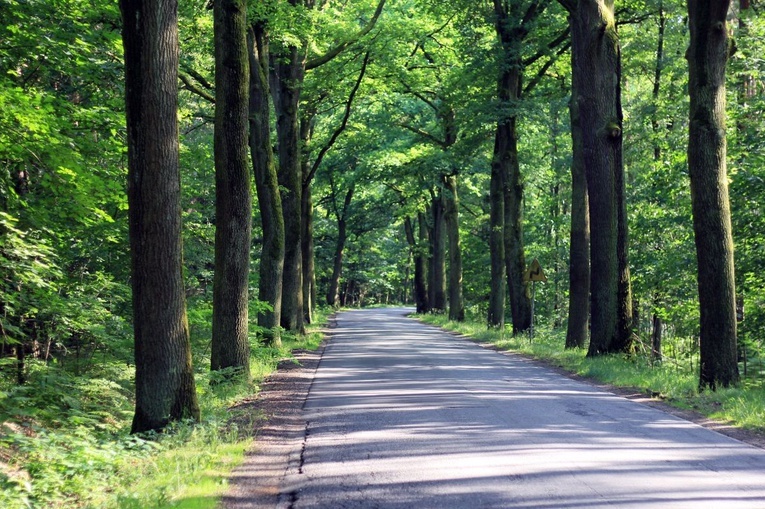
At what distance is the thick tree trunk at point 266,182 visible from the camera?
18172mm

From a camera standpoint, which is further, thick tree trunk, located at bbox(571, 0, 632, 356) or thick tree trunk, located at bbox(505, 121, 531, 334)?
thick tree trunk, located at bbox(505, 121, 531, 334)

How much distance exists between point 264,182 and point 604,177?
8448mm

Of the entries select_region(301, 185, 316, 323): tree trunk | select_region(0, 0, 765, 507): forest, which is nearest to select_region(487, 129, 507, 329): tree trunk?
select_region(0, 0, 765, 507): forest

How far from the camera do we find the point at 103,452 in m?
7.01

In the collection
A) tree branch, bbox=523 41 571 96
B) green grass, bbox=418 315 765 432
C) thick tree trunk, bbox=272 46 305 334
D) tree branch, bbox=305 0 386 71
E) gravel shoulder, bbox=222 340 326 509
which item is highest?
tree branch, bbox=523 41 571 96

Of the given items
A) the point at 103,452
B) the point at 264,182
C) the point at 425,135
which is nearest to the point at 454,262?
the point at 425,135

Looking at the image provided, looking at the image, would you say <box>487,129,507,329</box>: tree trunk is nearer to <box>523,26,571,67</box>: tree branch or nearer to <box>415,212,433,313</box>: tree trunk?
<box>523,26,571,67</box>: tree branch

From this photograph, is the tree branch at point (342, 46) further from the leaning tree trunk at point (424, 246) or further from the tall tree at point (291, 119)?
the leaning tree trunk at point (424, 246)

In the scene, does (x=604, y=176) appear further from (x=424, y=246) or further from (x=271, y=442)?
(x=424, y=246)

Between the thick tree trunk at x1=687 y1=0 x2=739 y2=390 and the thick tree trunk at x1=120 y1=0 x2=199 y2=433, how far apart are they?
29.6ft

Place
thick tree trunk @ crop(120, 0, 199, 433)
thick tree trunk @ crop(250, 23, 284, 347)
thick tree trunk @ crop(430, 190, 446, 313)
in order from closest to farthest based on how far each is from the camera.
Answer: thick tree trunk @ crop(120, 0, 199, 433), thick tree trunk @ crop(250, 23, 284, 347), thick tree trunk @ crop(430, 190, 446, 313)

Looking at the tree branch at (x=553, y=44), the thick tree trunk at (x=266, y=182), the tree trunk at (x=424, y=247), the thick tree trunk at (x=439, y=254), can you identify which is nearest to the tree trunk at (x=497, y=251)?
the tree branch at (x=553, y=44)

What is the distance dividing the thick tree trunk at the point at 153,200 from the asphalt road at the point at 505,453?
76.5 inches

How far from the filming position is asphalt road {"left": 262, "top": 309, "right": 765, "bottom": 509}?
6.16 meters
